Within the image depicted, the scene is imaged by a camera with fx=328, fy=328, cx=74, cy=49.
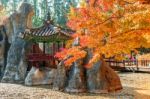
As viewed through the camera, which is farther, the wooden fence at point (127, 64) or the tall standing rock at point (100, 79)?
the wooden fence at point (127, 64)

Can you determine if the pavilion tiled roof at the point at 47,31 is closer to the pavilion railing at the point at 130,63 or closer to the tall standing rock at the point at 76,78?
the tall standing rock at the point at 76,78

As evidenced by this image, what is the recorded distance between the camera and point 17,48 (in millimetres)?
28172

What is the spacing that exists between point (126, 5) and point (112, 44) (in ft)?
9.28

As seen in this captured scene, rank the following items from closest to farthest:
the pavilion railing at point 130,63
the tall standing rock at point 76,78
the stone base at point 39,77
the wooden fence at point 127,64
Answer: the tall standing rock at point 76,78 → the stone base at point 39,77 → the wooden fence at point 127,64 → the pavilion railing at point 130,63

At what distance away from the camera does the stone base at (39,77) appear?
83.9 ft

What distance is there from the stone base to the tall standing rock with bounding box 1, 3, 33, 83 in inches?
63.5

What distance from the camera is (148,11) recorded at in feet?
34.4

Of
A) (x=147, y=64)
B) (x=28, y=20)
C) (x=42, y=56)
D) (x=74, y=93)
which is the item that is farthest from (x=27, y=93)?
(x=147, y=64)

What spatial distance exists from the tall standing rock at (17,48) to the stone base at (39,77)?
161 centimetres

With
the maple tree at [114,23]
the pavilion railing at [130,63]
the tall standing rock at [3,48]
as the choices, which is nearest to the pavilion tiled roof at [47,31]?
the tall standing rock at [3,48]

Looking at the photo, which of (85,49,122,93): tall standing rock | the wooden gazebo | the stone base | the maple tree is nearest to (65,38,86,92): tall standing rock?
(85,49,122,93): tall standing rock

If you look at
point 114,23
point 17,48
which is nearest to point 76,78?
point 17,48

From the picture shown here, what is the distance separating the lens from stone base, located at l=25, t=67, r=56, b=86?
25.6 m

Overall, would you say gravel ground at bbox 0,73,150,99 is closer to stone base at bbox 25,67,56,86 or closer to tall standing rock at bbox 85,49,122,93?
tall standing rock at bbox 85,49,122,93
